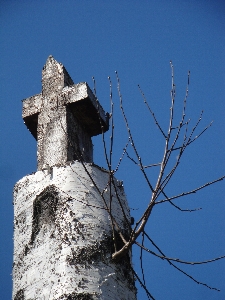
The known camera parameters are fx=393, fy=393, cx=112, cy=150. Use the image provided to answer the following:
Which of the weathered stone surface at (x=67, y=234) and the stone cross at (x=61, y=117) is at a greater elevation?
the stone cross at (x=61, y=117)

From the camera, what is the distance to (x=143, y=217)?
7.11 ft

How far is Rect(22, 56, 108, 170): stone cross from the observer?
304cm

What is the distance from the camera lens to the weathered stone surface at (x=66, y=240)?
2061 millimetres

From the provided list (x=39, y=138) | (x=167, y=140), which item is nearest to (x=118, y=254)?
(x=167, y=140)

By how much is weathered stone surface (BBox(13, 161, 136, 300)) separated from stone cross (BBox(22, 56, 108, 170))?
0.45 meters

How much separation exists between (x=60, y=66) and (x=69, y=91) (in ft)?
1.21

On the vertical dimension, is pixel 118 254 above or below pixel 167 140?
below

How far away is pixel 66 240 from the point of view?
86.6 inches

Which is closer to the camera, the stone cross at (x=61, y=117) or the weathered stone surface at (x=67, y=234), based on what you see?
the weathered stone surface at (x=67, y=234)

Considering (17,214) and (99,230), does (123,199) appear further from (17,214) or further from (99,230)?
(17,214)

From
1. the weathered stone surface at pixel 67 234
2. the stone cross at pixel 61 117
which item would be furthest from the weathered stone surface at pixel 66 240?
the stone cross at pixel 61 117

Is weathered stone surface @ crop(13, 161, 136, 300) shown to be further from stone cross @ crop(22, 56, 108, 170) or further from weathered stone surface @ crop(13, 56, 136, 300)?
stone cross @ crop(22, 56, 108, 170)

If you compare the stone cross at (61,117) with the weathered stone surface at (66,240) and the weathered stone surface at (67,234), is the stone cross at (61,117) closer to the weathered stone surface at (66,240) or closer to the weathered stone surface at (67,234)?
the weathered stone surface at (67,234)

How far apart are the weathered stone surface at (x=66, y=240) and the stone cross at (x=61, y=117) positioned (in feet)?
1.47
